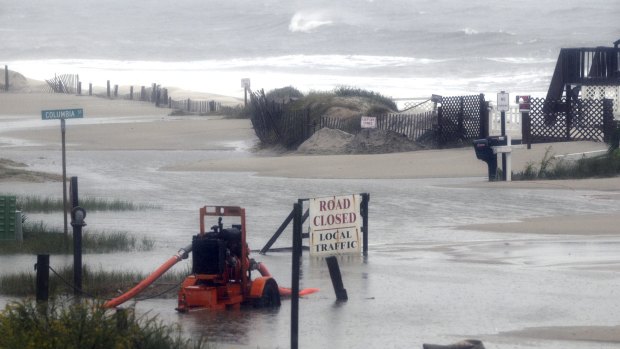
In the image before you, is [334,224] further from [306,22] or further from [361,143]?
[306,22]

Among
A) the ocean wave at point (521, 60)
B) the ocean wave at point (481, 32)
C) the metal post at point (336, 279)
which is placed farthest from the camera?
the ocean wave at point (481, 32)

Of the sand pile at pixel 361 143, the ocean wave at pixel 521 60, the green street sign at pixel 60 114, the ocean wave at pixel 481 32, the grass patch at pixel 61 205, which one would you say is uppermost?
the ocean wave at pixel 481 32

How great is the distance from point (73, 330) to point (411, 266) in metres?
6.62

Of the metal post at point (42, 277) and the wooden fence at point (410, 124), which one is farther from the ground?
the wooden fence at point (410, 124)

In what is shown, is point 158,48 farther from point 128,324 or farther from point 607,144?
point 128,324

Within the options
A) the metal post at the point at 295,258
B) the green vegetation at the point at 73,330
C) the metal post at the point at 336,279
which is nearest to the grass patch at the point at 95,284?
the metal post at the point at 336,279

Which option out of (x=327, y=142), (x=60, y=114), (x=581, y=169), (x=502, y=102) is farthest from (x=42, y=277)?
(x=327, y=142)

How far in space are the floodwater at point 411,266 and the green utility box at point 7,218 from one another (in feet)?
3.94

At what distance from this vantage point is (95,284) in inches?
466

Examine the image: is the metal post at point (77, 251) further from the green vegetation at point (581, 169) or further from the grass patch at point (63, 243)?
the green vegetation at point (581, 169)

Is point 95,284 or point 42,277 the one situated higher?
point 42,277

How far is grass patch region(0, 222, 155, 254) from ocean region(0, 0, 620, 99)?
170ft

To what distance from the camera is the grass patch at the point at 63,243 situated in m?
14.5

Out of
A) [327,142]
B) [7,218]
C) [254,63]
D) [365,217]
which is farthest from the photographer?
[254,63]
